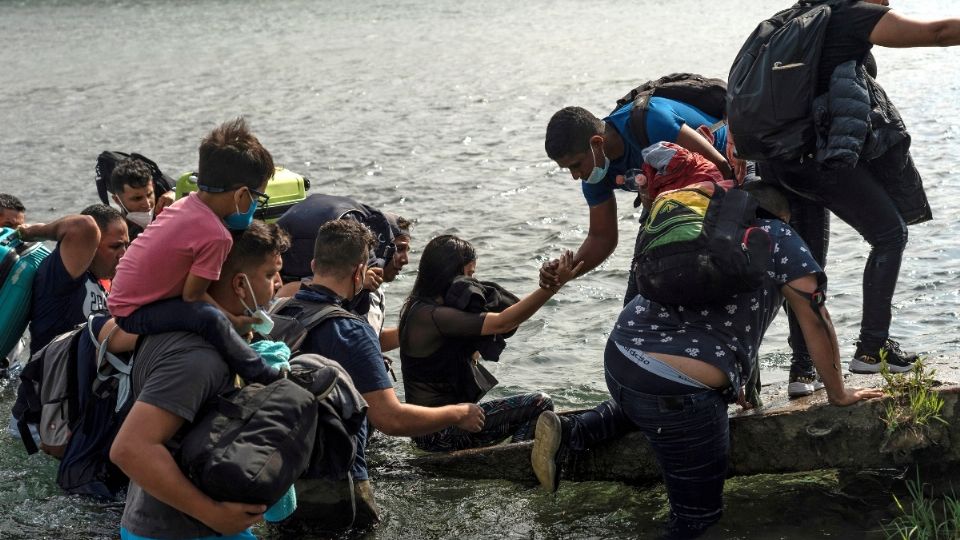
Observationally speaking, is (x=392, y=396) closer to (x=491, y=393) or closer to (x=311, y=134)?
(x=491, y=393)

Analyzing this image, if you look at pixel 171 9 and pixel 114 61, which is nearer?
pixel 114 61

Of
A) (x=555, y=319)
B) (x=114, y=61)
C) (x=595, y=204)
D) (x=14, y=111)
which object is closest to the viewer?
(x=595, y=204)

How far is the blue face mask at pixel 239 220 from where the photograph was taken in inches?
186

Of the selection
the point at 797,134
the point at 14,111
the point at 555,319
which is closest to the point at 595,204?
the point at 797,134

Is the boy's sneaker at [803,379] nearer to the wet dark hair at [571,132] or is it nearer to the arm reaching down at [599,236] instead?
the arm reaching down at [599,236]

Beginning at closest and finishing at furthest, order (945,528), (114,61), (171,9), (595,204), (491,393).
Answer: (945,528)
(595,204)
(491,393)
(114,61)
(171,9)

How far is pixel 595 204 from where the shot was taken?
6527 mm

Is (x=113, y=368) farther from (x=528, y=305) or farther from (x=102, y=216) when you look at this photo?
(x=528, y=305)

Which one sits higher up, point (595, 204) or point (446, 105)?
point (595, 204)

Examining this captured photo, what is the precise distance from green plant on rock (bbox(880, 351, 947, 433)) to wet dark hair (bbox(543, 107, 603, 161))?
1.77 meters

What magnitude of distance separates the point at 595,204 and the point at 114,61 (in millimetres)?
21445

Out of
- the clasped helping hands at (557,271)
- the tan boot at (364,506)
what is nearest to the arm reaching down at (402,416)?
the tan boot at (364,506)

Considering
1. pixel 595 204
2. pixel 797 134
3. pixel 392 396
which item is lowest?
pixel 392 396

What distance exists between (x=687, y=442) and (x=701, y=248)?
853 millimetres
